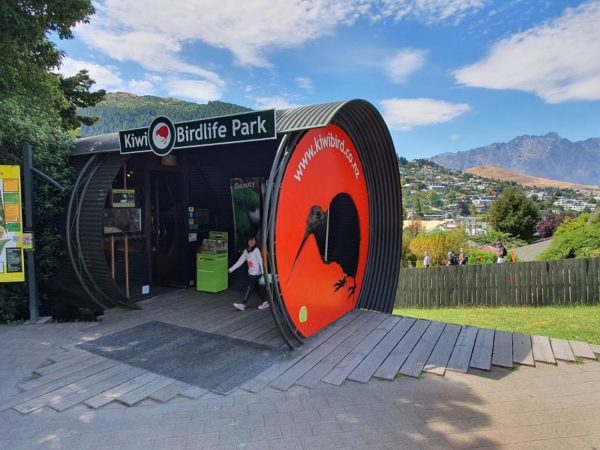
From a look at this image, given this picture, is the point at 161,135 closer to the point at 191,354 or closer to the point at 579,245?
the point at 191,354

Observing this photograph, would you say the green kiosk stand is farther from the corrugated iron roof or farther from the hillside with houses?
the hillside with houses

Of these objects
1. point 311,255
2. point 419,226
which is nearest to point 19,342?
point 311,255

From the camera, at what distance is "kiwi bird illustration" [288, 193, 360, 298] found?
630cm

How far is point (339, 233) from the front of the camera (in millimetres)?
7234

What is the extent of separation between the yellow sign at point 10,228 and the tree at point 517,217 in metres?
45.4

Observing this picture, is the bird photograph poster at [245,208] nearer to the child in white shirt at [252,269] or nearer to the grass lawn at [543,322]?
the child in white shirt at [252,269]

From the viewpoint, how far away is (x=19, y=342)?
218 inches

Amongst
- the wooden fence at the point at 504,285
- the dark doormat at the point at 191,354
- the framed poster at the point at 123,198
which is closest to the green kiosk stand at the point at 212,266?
the framed poster at the point at 123,198

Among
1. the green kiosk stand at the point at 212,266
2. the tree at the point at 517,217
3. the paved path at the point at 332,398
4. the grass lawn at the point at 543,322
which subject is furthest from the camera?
the tree at the point at 517,217

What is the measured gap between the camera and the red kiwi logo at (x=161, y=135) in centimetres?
576

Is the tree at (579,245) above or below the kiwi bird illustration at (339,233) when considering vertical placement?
below

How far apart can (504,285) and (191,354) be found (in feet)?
32.4

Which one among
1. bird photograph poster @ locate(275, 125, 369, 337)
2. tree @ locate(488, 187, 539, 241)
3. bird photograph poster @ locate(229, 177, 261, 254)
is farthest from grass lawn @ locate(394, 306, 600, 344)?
tree @ locate(488, 187, 539, 241)

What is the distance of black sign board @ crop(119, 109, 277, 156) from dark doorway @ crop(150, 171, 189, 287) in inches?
93.7
